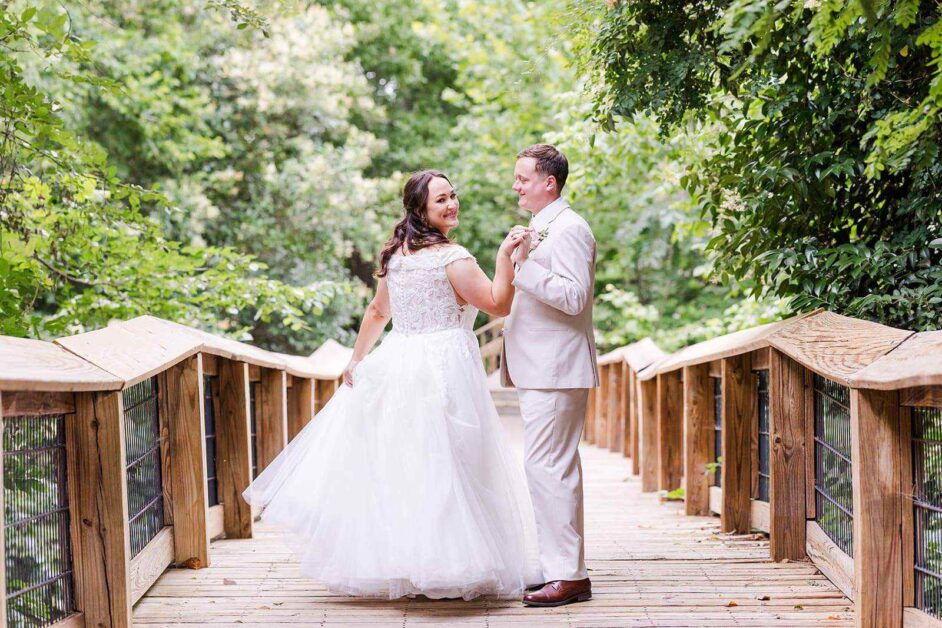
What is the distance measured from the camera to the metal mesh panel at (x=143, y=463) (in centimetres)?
388

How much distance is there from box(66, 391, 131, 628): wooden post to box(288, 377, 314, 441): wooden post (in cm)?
372

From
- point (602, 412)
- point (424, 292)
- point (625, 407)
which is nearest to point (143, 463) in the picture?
point (424, 292)

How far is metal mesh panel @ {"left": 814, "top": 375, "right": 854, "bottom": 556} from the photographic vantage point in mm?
3768

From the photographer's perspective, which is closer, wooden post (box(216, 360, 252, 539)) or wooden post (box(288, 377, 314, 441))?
wooden post (box(216, 360, 252, 539))

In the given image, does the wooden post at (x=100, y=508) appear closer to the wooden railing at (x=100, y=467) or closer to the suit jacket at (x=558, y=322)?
the wooden railing at (x=100, y=467)

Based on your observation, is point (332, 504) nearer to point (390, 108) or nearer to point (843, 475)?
point (843, 475)

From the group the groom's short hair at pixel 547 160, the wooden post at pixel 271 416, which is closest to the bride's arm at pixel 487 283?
the groom's short hair at pixel 547 160

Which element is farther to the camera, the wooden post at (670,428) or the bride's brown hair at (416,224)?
the wooden post at (670,428)

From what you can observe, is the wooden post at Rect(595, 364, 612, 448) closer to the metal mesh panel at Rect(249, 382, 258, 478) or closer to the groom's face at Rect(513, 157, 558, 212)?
the metal mesh panel at Rect(249, 382, 258, 478)

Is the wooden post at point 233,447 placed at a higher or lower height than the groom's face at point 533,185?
lower

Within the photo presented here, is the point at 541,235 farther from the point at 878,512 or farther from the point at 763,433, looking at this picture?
the point at 763,433

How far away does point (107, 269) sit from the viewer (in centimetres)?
686

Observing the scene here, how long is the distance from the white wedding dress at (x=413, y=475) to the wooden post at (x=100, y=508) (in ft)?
2.92

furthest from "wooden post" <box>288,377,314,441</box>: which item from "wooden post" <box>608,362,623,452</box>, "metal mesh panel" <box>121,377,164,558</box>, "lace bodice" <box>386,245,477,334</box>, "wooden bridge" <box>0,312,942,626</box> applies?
"wooden post" <box>608,362,623,452</box>
